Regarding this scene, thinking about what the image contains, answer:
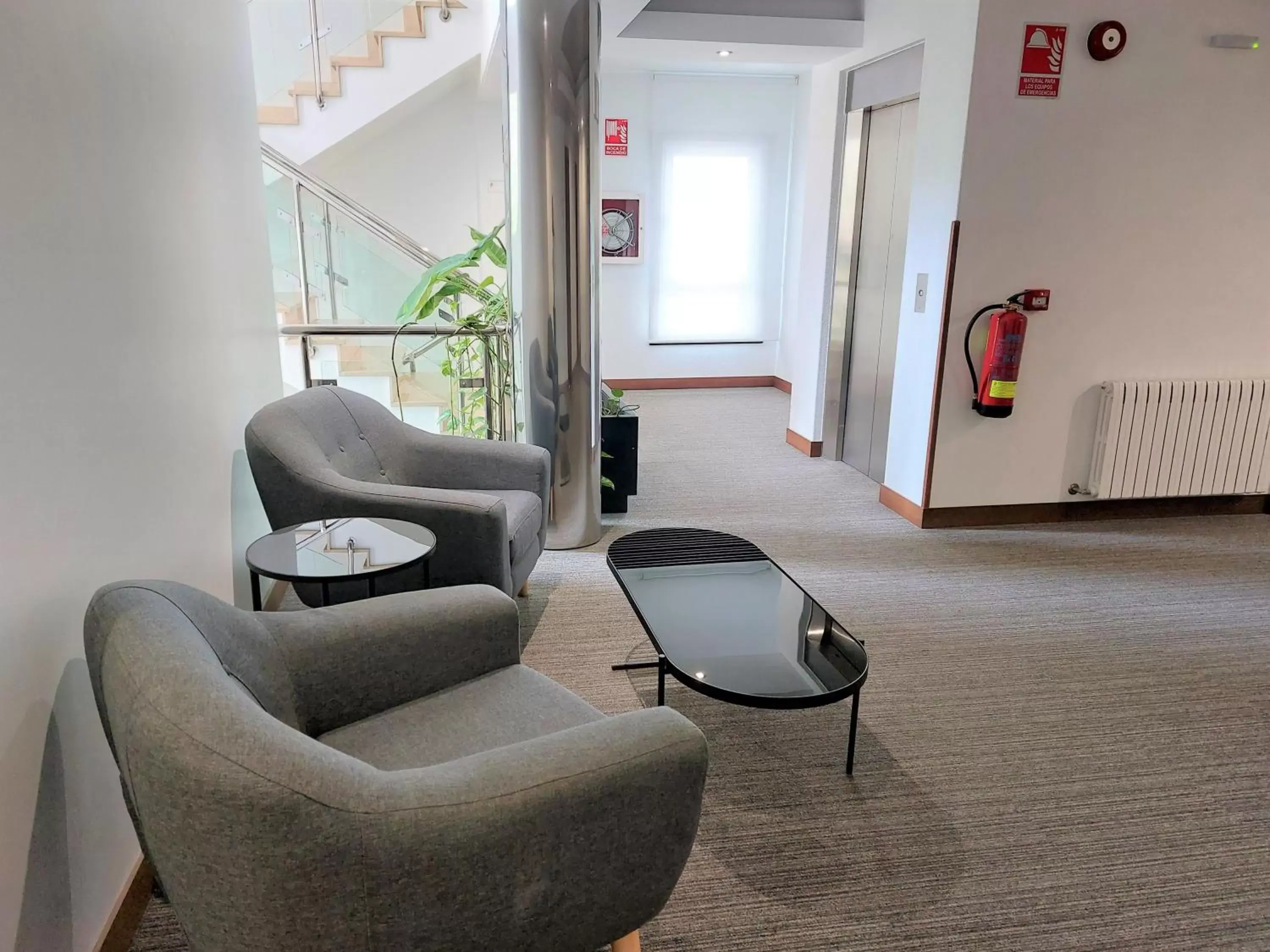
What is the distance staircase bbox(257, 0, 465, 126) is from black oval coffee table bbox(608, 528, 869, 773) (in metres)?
5.38

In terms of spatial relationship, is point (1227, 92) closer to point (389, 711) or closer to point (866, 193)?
point (866, 193)

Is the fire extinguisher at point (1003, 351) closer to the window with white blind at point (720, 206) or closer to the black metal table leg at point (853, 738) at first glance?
the black metal table leg at point (853, 738)

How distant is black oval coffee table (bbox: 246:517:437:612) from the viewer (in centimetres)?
237

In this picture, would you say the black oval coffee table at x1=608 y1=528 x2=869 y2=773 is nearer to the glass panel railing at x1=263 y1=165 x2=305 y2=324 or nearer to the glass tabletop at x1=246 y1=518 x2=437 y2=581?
the glass tabletop at x1=246 y1=518 x2=437 y2=581

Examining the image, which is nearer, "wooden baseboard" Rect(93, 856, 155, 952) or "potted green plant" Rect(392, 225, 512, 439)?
"wooden baseboard" Rect(93, 856, 155, 952)

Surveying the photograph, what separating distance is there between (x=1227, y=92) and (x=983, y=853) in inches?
158

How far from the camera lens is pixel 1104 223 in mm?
4352

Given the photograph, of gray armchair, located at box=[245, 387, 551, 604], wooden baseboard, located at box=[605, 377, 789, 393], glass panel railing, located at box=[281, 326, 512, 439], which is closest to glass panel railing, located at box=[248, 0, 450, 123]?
glass panel railing, located at box=[281, 326, 512, 439]

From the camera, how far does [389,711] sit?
6.27ft

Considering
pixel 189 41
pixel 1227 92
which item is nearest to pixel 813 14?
pixel 1227 92

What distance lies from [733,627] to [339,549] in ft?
3.74

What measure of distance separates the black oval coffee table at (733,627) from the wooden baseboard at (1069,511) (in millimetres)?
1804

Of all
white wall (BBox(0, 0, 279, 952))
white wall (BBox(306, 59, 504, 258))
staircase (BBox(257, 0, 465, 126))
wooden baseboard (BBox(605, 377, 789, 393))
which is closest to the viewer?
white wall (BBox(0, 0, 279, 952))

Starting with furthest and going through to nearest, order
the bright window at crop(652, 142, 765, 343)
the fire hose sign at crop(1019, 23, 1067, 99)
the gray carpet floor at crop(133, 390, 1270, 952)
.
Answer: the bright window at crop(652, 142, 765, 343), the fire hose sign at crop(1019, 23, 1067, 99), the gray carpet floor at crop(133, 390, 1270, 952)
